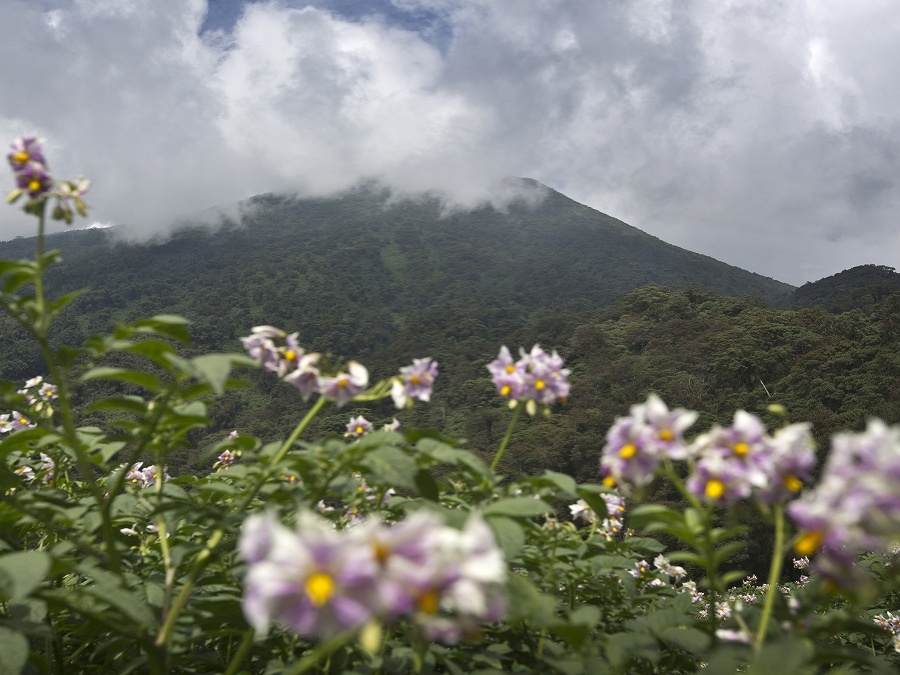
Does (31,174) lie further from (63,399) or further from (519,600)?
(519,600)

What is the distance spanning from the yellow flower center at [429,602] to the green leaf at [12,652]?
0.96 meters

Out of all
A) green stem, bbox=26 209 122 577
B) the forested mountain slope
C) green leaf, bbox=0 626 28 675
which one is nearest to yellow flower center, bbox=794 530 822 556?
green leaf, bbox=0 626 28 675

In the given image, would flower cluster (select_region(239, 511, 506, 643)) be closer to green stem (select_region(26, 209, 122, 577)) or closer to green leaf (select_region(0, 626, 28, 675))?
green leaf (select_region(0, 626, 28, 675))

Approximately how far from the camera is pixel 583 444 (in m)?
38.3

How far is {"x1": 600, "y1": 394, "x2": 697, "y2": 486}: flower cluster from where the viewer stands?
1.54 metres

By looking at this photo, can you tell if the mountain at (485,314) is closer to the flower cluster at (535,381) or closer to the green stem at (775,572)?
the flower cluster at (535,381)

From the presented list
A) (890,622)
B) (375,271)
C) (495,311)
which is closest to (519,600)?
(890,622)

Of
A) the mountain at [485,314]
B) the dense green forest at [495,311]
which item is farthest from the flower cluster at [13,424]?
the dense green forest at [495,311]

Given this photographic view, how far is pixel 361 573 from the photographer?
2.89 ft

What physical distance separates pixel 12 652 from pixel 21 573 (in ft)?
0.63

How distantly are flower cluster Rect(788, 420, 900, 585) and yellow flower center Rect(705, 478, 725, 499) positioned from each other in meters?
0.21

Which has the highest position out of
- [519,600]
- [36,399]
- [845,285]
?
[845,285]

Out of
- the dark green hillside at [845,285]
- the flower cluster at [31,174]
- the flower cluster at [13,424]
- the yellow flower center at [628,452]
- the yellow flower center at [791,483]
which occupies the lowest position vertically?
the flower cluster at [13,424]

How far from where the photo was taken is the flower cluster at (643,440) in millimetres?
1537
